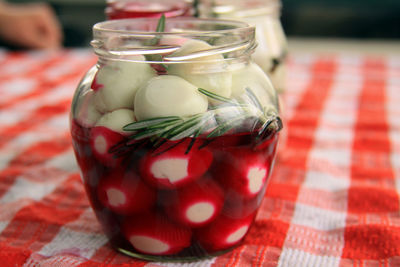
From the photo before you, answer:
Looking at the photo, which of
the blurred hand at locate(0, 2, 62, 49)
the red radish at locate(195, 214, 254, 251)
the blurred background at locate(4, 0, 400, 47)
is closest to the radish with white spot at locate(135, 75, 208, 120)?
the red radish at locate(195, 214, 254, 251)

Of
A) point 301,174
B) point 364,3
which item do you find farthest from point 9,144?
point 364,3

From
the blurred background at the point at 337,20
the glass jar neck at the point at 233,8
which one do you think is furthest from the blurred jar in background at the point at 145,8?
the blurred background at the point at 337,20

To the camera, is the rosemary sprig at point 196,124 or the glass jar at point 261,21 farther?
the glass jar at point 261,21

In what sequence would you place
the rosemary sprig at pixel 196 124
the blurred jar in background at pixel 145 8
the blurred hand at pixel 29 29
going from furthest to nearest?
the blurred hand at pixel 29 29 < the blurred jar in background at pixel 145 8 < the rosemary sprig at pixel 196 124

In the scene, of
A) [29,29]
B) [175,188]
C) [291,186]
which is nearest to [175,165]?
[175,188]

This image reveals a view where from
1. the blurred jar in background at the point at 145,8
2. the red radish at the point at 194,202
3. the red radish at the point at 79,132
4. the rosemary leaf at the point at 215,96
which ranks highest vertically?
the blurred jar in background at the point at 145,8

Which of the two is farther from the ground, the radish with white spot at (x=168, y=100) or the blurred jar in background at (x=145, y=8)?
the blurred jar in background at (x=145, y=8)

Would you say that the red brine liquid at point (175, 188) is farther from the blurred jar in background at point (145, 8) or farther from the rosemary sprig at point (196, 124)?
the blurred jar in background at point (145, 8)

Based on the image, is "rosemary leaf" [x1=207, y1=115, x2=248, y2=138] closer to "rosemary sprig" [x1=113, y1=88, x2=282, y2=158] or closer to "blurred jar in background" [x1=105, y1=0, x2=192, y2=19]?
"rosemary sprig" [x1=113, y1=88, x2=282, y2=158]
